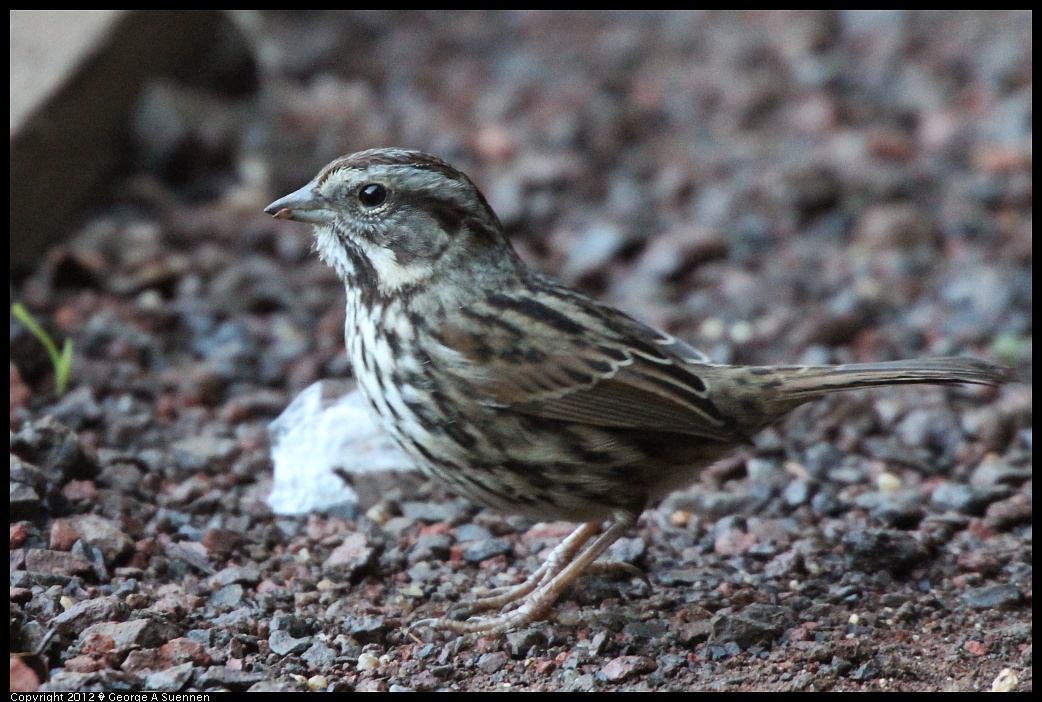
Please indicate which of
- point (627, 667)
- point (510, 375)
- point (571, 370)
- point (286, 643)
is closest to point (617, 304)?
point (571, 370)

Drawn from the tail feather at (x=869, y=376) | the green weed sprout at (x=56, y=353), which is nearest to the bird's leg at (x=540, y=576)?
the tail feather at (x=869, y=376)

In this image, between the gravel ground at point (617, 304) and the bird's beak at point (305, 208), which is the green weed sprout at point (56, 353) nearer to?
the gravel ground at point (617, 304)

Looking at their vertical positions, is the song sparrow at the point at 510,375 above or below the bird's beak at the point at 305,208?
below

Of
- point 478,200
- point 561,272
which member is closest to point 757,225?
point 561,272

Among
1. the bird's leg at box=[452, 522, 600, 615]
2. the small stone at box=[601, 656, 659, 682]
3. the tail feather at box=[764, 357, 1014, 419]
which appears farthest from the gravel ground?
the tail feather at box=[764, 357, 1014, 419]

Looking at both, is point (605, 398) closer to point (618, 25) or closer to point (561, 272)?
point (561, 272)

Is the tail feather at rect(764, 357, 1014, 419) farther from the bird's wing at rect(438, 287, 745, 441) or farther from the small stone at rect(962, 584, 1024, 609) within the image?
the small stone at rect(962, 584, 1024, 609)
